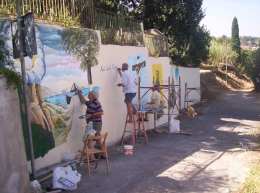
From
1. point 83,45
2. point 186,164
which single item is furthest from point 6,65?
point 186,164

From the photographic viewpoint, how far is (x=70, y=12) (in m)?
11.9

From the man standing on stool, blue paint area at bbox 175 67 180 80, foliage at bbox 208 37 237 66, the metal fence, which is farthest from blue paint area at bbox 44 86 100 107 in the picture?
foliage at bbox 208 37 237 66

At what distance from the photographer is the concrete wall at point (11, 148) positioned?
684 centimetres

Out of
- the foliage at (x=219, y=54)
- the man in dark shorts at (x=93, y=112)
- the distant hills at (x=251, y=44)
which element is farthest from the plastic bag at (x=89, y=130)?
the foliage at (x=219, y=54)

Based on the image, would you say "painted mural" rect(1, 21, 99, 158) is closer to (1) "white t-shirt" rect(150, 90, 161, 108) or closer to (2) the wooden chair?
(2) the wooden chair

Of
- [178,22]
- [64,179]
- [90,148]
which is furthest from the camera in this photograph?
[178,22]

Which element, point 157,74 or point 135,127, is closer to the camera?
point 135,127

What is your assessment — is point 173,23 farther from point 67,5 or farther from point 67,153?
point 67,153

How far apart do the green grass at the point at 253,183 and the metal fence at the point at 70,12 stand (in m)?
5.34

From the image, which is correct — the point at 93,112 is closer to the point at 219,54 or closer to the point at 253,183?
the point at 253,183

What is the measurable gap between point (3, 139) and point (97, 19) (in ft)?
22.3

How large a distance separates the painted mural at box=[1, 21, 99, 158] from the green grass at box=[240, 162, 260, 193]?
3.84m

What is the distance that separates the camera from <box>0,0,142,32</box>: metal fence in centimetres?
1018

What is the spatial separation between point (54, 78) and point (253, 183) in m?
4.41
